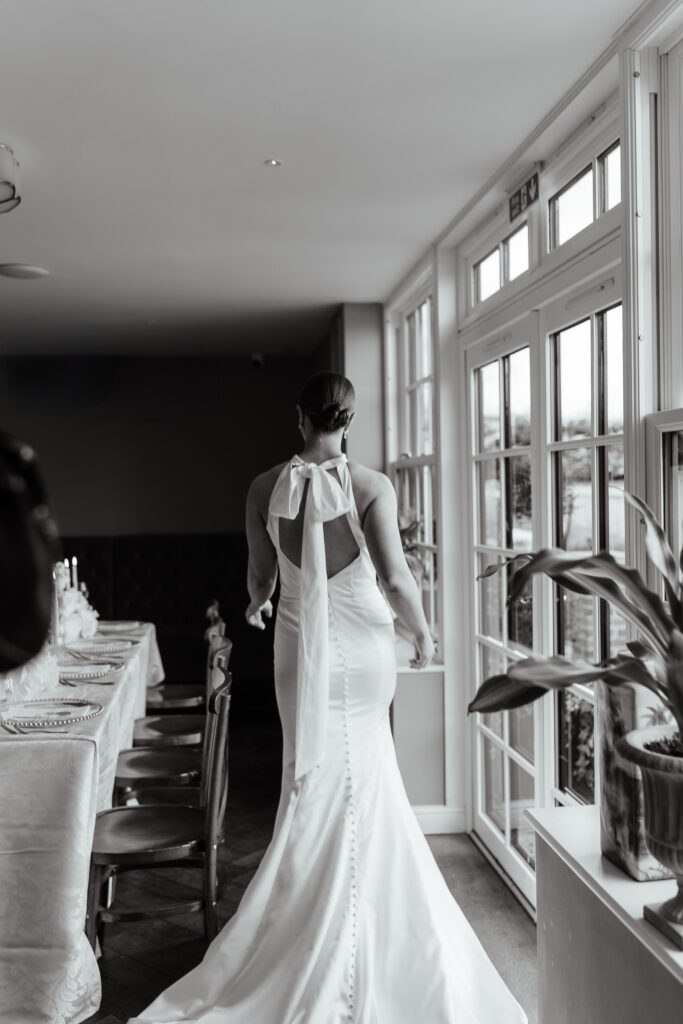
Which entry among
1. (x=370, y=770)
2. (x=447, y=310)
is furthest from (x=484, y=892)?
(x=447, y=310)

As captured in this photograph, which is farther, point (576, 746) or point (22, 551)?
point (576, 746)

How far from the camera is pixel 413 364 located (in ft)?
16.4

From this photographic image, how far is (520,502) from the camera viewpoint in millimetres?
3311

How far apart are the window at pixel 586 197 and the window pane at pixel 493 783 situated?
6.72ft

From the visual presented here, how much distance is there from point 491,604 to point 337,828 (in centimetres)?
161

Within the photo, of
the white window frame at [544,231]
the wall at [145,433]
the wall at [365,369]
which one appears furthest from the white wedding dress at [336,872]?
the wall at [145,433]

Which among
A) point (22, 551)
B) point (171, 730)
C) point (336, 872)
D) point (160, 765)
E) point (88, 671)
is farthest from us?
point (171, 730)

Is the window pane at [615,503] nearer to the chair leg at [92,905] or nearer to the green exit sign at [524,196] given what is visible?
the green exit sign at [524,196]

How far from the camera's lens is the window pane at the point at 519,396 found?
321 cm

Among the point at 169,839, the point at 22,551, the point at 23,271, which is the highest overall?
the point at 23,271

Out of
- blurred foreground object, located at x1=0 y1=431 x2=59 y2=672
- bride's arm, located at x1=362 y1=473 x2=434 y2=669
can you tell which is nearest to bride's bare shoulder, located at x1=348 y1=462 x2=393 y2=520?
bride's arm, located at x1=362 y1=473 x2=434 y2=669

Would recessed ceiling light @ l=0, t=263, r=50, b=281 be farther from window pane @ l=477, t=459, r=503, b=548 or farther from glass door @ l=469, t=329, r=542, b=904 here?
window pane @ l=477, t=459, r=503, b=548

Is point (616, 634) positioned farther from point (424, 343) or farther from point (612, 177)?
point (424, 343)

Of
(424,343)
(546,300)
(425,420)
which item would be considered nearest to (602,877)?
(546,300)
